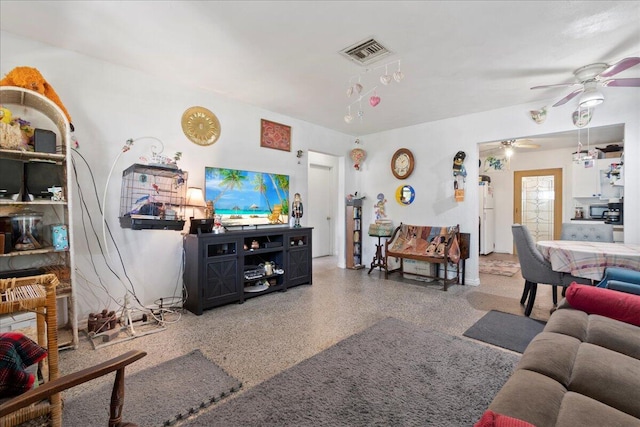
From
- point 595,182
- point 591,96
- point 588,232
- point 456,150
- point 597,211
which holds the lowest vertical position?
point 588,232

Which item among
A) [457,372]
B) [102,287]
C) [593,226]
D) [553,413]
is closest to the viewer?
[553,413]

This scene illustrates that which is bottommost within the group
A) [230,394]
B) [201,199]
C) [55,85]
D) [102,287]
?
[230,394]

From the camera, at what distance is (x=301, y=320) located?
2.96 meters

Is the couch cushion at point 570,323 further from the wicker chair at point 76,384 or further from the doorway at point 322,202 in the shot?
the doorway at point 322,202

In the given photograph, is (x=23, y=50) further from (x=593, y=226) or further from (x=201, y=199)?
(x=593, y=226)

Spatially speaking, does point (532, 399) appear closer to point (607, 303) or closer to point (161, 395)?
point (607, 303)

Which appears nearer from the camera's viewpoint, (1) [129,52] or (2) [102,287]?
(1) [129,52]

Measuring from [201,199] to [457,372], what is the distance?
9.53 ft

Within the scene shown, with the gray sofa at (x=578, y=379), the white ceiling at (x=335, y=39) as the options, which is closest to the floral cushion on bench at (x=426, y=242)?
the white ceiling at (x=335, y=39)

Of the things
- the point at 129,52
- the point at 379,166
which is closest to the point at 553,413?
the point at 129,52

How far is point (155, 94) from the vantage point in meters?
3.13

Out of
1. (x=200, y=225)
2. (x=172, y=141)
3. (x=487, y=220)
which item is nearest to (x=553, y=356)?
(x=200, y=225)

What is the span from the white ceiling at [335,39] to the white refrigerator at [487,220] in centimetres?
338

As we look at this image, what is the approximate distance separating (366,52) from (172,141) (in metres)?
2.24
